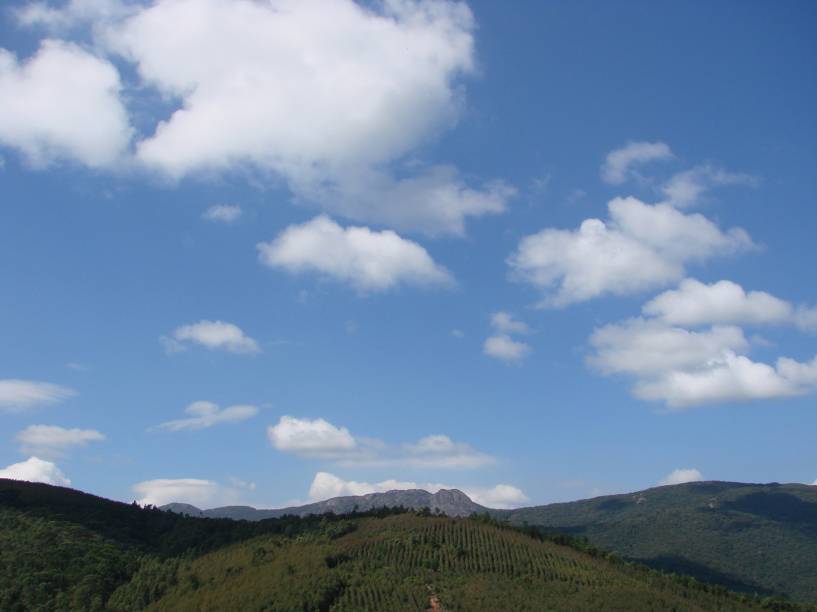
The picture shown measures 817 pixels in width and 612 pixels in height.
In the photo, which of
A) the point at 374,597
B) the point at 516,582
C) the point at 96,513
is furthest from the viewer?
the point at 96,513

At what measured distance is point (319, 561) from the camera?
119 m

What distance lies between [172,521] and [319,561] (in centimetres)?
8146

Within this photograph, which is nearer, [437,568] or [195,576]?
[437,568]

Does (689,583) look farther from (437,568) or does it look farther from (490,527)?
(437,568)

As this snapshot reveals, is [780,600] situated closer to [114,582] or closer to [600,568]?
[600,568]

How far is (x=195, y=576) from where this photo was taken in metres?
132

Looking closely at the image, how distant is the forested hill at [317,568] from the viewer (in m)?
107

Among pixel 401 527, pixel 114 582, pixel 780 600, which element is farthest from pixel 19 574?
pixel 780 600

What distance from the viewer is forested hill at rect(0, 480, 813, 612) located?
10744 cm

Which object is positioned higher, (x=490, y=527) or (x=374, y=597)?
(x=490, y=527)

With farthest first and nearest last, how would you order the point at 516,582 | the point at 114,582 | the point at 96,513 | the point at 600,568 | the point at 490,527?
the point at 96,513 < the point at 490,527 < the point at 114,582 < the point at 600,568 < the point at 516,582

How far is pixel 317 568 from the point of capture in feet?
382

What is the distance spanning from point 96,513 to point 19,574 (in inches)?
1687

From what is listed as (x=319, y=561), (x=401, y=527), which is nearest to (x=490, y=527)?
(x=401, y=527)
